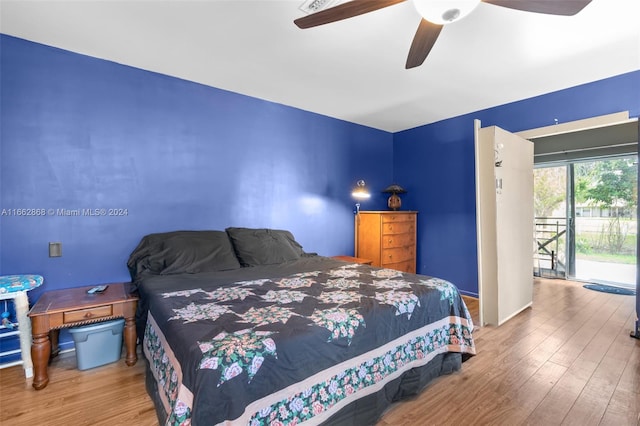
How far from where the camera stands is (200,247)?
2674mm

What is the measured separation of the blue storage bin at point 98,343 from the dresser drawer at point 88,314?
136 millimetres

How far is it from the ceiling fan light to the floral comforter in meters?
Answer: 1.59

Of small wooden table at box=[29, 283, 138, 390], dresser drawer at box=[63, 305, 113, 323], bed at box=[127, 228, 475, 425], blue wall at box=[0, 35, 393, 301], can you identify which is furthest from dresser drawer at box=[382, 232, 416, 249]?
dresser drawer at box=[63, 305, 113, 323]

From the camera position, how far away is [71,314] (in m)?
1.97

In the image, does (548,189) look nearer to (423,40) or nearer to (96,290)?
(423,40)

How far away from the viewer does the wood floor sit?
1.65m

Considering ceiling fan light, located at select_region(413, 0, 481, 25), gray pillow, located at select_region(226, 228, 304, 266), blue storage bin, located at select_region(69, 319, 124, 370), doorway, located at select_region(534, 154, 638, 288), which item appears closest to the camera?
ceiling fan light, located at select_region(413, 0, 481, 25)

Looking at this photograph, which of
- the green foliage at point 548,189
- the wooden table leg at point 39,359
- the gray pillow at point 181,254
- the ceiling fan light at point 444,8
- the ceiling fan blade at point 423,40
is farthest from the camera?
the green foliage at point 548,189

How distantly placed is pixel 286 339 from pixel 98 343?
1.77m

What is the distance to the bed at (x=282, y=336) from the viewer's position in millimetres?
1177

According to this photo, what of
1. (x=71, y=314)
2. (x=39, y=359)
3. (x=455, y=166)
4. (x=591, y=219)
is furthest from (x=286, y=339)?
(x=591, y=219)

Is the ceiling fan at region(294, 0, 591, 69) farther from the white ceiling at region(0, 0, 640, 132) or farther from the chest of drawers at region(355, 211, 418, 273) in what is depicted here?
the chest of drawers at region(355, 211, 418, 273)

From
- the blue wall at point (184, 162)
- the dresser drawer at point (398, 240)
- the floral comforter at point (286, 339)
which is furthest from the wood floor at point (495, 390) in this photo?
the dresser drawer at point (398, 240)

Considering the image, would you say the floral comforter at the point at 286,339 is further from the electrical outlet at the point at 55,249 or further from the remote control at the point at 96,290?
the electrical outlet at the point at 55,249
